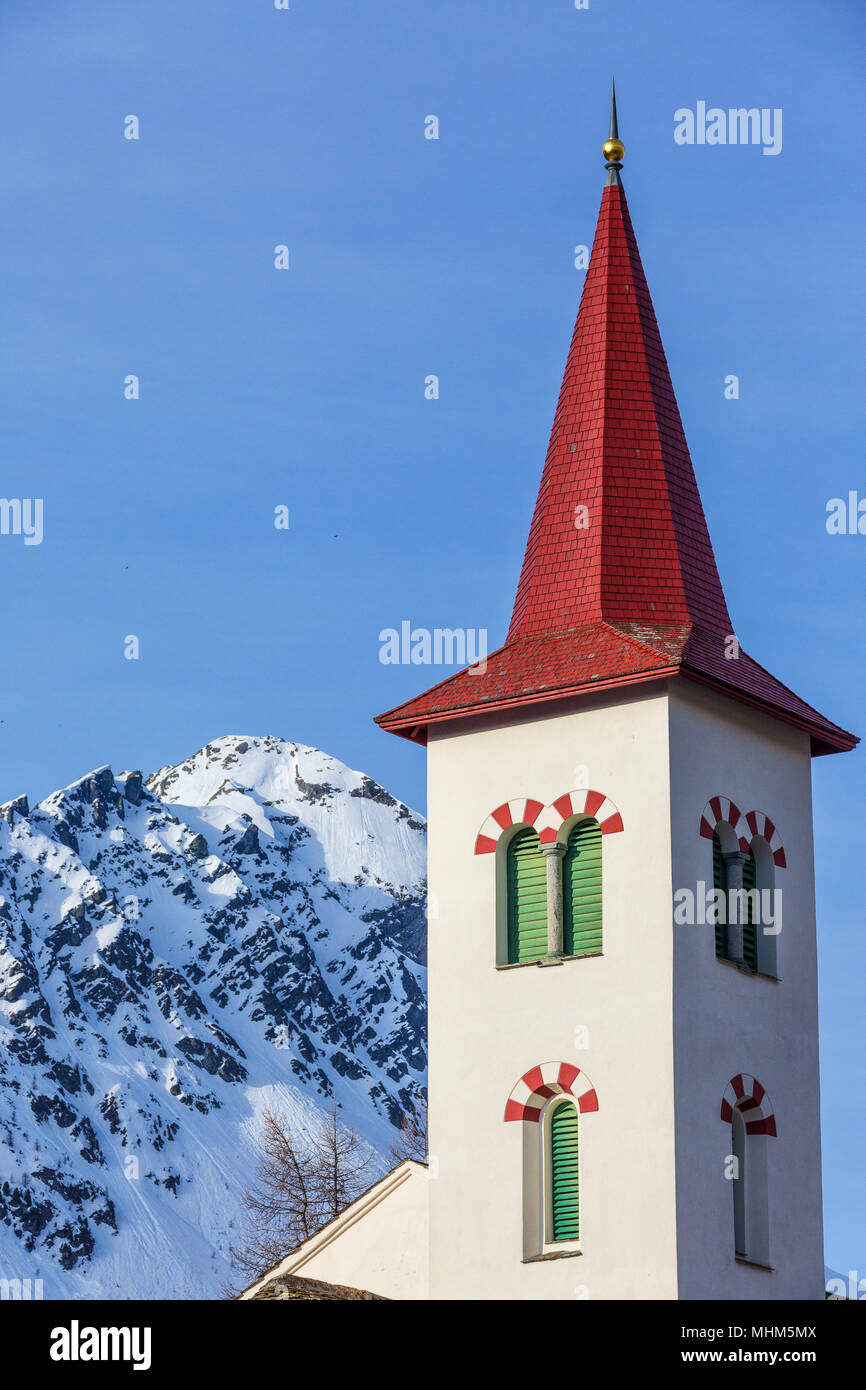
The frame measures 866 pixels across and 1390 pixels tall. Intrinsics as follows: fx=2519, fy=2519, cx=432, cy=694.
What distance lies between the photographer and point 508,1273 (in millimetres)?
31781

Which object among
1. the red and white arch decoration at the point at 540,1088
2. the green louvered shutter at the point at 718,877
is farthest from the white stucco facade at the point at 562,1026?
the green louvered shutter at the point at 718,877

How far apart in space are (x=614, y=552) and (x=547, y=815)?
4.32m

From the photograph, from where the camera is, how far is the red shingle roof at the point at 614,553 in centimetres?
3403

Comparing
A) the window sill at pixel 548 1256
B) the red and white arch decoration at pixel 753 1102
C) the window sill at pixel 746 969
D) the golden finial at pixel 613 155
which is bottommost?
the window sill at pixel 548 1256

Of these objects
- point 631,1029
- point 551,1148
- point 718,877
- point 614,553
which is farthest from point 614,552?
point 551,1148

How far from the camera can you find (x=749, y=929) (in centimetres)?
3391

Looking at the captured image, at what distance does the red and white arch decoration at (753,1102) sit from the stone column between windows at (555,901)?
2789 millimetres

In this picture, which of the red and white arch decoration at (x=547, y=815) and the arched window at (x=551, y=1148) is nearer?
the arched window at (x=551, y=1148)

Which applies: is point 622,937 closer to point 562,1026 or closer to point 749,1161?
point 562,1026

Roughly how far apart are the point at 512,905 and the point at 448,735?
2.75 m

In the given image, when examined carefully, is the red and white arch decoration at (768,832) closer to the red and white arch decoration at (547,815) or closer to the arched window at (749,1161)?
the red and white arch decoration at (547,815)

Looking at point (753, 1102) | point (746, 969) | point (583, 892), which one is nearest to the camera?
point (753, 1102)
